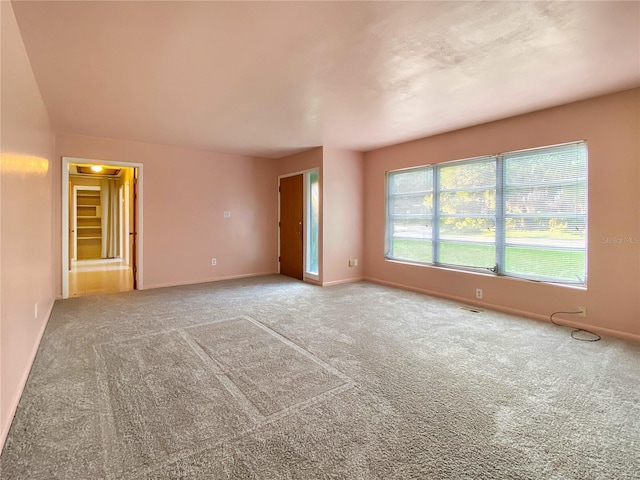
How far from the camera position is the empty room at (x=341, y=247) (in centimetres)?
178

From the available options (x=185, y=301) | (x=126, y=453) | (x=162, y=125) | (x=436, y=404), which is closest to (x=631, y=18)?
(x=436, y=404)

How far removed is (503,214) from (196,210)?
16.5 feet

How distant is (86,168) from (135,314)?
5.87 metres

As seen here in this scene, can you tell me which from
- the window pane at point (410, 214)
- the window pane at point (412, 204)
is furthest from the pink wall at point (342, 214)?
the window pane at point (412, 204)

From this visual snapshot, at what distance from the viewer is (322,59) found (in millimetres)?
2564

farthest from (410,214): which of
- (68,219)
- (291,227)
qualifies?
(68,219)

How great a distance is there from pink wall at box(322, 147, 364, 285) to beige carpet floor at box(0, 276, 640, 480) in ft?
6.98

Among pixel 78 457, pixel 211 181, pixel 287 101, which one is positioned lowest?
pixel 78 457

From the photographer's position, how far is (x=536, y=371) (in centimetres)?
254

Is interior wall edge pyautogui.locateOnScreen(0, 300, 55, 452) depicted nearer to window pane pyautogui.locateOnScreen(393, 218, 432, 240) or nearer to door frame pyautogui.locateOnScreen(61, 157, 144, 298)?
door frame pyautogui.locateOnScreen(61, 157, 144, 298)

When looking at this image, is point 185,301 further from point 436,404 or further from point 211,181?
point 436,404

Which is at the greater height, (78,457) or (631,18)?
(631,18)

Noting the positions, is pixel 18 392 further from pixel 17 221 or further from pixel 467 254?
pixel 467 254

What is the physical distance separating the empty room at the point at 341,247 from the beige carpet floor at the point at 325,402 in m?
0.02
